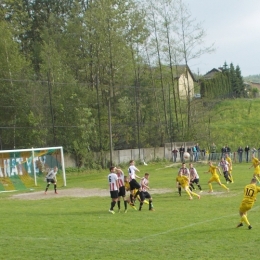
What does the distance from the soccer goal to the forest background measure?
10756mm

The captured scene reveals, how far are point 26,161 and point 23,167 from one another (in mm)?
631

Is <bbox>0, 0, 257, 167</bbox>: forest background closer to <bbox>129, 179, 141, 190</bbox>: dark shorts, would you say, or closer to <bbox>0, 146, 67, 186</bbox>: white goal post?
<bbox>0, 146, 67, 186</bbox>: white goal post

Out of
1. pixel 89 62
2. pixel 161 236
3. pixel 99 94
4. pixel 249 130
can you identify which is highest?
pixel 89 62

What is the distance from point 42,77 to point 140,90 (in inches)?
525

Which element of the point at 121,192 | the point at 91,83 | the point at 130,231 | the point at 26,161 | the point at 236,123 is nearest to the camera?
the point at 130,231

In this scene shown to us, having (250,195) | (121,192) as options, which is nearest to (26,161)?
(121,192)

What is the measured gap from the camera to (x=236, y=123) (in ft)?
256

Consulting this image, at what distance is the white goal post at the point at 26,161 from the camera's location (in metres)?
36.1

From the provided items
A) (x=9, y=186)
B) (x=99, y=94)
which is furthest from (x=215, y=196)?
(x=99, y=94)

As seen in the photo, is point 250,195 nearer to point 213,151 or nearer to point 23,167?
point 23,167

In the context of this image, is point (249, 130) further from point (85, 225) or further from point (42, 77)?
point (85, 225)

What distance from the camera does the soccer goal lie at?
35.8 m

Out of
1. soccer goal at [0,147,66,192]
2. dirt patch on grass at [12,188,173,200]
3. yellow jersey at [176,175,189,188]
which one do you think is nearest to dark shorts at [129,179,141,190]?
yellow jersey at [176,175,189,188]

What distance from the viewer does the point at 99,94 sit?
5866 cm
